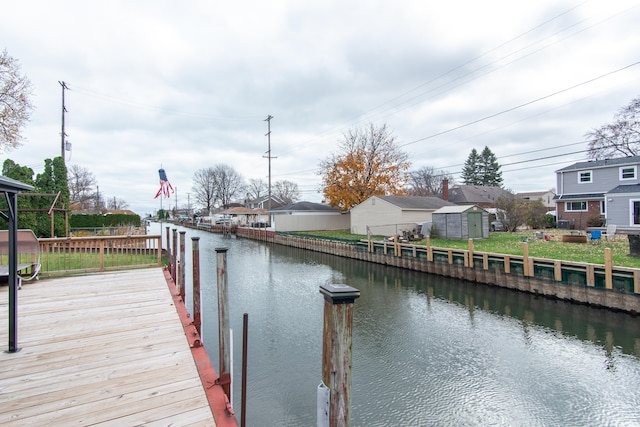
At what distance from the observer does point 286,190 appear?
73375 millimetres

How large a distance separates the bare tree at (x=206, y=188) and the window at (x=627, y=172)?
6661 cm

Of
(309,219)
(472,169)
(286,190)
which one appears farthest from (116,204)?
(472,169)

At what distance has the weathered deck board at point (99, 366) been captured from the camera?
8.27ft

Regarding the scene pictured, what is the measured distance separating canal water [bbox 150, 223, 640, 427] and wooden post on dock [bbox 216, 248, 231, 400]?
1588mm

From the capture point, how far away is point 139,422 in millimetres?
2414

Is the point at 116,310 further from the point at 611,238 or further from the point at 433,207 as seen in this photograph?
the point at 433,207

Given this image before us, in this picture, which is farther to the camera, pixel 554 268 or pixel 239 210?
pixel 239 210

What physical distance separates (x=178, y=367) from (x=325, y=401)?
223 centimetres

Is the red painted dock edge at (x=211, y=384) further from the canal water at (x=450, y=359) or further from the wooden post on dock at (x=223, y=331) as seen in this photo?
the canal water at (x=450, y=359)

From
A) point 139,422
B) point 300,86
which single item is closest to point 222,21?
point 300,86

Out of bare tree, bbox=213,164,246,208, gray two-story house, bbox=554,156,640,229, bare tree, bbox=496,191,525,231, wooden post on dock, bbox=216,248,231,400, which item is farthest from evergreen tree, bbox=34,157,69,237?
bare tree, bbox=213,164,246,208

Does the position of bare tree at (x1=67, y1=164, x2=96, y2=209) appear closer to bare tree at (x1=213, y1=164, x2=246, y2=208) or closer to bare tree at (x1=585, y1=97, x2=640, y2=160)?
bare tree at (x1=213, y1=164, x2=246, y2=208)

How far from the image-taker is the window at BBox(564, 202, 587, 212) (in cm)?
2295

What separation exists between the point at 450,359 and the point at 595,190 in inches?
960
